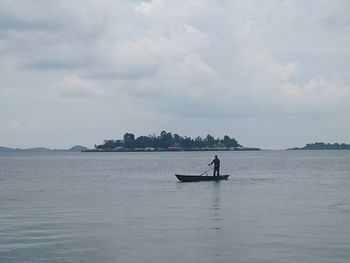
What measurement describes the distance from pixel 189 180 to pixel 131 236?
32603mm

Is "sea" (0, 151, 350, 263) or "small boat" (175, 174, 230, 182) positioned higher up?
"small boat" (175, 174, 230, 182)

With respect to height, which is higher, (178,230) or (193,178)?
(193,178)

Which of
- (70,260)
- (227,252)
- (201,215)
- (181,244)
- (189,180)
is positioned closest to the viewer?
(70,260)

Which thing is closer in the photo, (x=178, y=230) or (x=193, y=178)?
(x=178, y=230)

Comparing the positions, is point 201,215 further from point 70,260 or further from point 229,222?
point 70,260

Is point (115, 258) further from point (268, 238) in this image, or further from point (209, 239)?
point (268, 238)

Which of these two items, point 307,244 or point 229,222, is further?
point 229,222

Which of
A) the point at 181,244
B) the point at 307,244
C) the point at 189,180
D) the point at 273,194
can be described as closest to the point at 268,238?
the point at 307,244

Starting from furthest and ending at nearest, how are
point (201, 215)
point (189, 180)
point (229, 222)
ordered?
1. point (189, 180)
2. point (201, 215)
3. point (229, 222)

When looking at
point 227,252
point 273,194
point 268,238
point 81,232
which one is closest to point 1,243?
point 81,232

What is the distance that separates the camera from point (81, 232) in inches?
862

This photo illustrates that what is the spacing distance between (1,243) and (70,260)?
12.3 ft

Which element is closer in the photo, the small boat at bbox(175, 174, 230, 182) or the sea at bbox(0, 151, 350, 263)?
the sea at bbox(0, 151, 350, 263)

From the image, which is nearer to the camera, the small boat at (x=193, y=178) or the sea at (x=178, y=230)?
the sea at (x=178, y=230)
